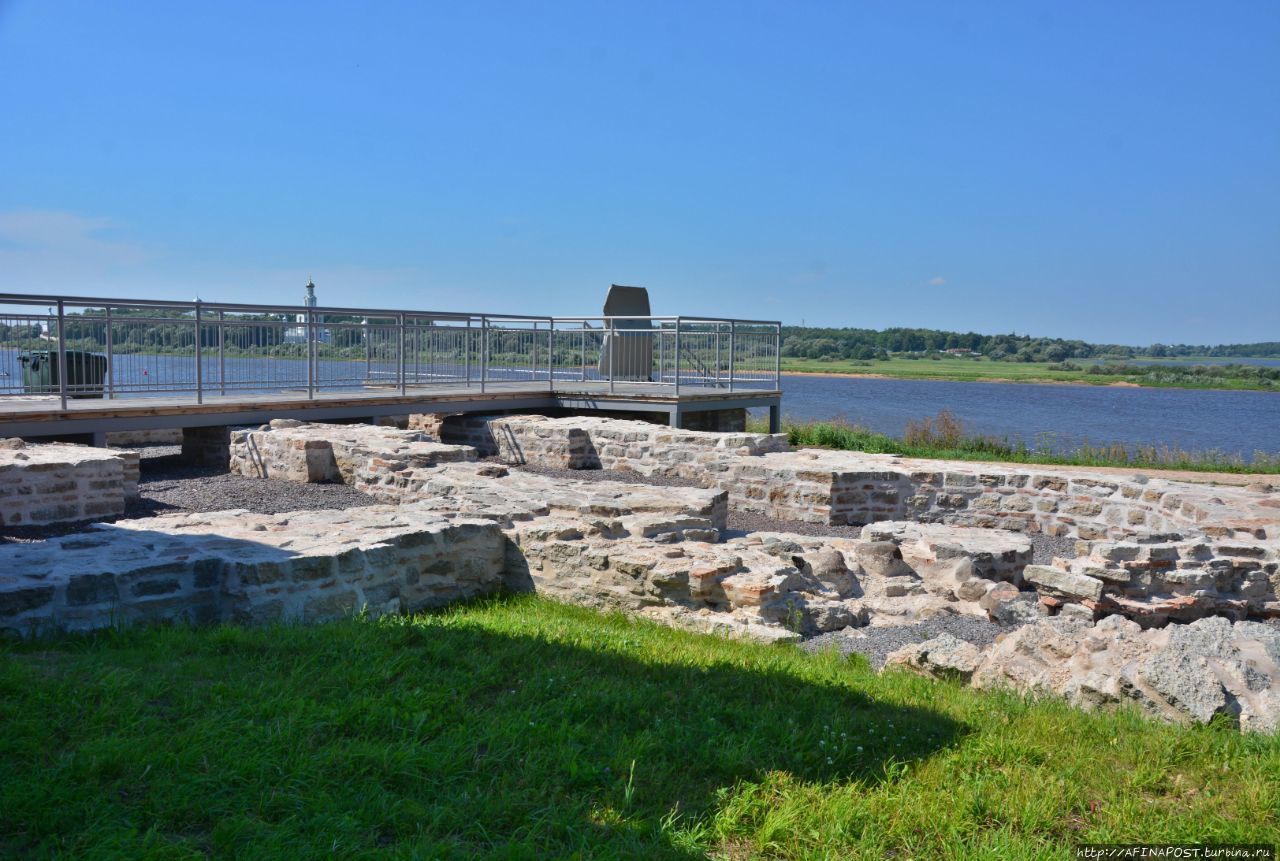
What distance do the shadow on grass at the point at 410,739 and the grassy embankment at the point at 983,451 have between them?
50.0 feet

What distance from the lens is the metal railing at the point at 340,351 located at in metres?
13.9

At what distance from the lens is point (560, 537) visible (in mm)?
7723

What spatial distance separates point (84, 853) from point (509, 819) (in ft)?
4.60

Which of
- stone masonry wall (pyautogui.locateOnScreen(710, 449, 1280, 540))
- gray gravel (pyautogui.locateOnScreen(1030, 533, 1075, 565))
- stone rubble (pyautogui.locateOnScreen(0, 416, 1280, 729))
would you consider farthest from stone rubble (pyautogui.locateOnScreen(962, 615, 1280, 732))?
stone masonry wall (pyautogui.locateOnScreen(710, 449, 1280, 540))

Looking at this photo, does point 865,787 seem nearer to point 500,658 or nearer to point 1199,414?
point 500,658

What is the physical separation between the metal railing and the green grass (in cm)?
1005

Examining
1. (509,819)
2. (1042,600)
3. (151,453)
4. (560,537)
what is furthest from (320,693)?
(151,453)

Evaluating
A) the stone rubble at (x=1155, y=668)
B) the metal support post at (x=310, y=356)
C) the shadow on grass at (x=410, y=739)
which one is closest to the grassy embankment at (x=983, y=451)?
the metal support post at (x=310, y=356)

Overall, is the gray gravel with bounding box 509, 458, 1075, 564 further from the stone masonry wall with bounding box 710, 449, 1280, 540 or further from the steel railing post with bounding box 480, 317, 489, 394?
the steel railing post with bounding box 480, 317, 489, 394

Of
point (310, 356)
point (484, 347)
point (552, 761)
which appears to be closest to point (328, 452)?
point (310, 356)

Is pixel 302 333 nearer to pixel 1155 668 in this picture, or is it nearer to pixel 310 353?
pixel 310 353

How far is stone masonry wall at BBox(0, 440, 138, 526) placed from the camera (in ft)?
32.3

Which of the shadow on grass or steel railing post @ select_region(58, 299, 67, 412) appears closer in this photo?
the shadow on grass

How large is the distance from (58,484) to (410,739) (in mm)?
7841
